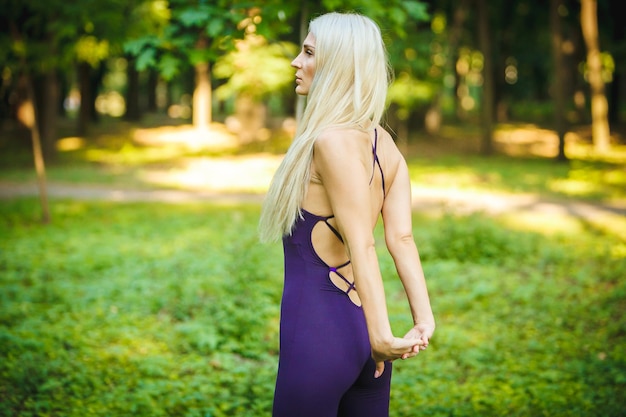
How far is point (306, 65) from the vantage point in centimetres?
234

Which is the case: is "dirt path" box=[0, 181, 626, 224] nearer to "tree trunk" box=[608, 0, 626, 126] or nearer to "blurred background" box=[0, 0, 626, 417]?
"blurred background" box=[0, 0, 626, 417]

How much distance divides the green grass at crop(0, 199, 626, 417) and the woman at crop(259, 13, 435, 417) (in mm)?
2496

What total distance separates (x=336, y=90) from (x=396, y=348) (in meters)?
0.89

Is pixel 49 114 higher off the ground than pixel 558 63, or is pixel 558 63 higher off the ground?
pixel 558 63

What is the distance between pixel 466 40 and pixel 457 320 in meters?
26.3

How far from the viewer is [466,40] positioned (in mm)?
30750

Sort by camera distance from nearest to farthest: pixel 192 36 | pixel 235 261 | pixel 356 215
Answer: pixel 356 215
pixel 192 36
pixel 235 261

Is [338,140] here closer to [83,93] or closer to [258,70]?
[258,70]

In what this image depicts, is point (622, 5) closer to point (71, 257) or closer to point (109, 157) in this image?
point (109, 157)

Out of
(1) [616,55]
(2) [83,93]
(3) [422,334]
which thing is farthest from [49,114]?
(1) [616,55]

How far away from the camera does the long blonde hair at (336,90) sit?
2.19 metres

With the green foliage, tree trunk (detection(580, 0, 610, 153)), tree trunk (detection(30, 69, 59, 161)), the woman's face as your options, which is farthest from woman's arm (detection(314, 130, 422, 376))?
tree trunk (detection(580, 0, 610, 153))

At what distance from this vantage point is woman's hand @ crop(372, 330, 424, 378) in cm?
216

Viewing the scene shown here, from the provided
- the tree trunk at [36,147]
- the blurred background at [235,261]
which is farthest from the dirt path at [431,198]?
the tree trunk at [36,147]
